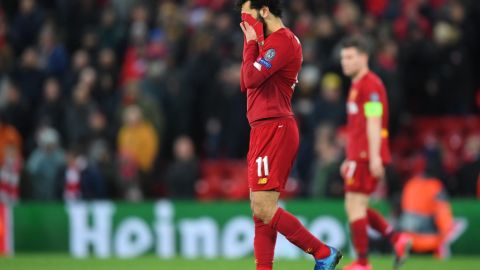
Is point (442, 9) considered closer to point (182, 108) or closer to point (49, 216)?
point (182, 108)

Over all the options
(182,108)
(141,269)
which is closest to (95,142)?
(182,108)

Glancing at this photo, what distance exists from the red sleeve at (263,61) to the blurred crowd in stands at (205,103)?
6929 millimetres

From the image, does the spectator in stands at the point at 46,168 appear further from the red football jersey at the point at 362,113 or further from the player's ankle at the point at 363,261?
the player's ankle at the point at 363,261

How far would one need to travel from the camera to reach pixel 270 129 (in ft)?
28.7

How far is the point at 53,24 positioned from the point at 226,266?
884 cm

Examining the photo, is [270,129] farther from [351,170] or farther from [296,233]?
[351,170]

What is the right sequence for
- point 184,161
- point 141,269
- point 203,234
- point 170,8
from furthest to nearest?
1. point 170,8
2. point 184,161
3. point 203,234
4. point 141,269

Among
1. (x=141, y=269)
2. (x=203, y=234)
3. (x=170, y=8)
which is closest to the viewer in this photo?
(x=141, y=269)

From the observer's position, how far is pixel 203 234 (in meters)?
15.5

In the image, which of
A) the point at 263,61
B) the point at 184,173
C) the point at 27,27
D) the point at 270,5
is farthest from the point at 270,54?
the point at 27,27

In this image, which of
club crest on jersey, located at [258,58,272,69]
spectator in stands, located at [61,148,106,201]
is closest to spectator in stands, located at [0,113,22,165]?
spectator in stands, located at [61,148,106,201]

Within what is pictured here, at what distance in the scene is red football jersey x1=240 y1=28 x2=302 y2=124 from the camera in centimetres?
861

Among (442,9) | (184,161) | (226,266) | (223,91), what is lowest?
(226,266)

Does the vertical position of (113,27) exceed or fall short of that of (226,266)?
it exceeds it
